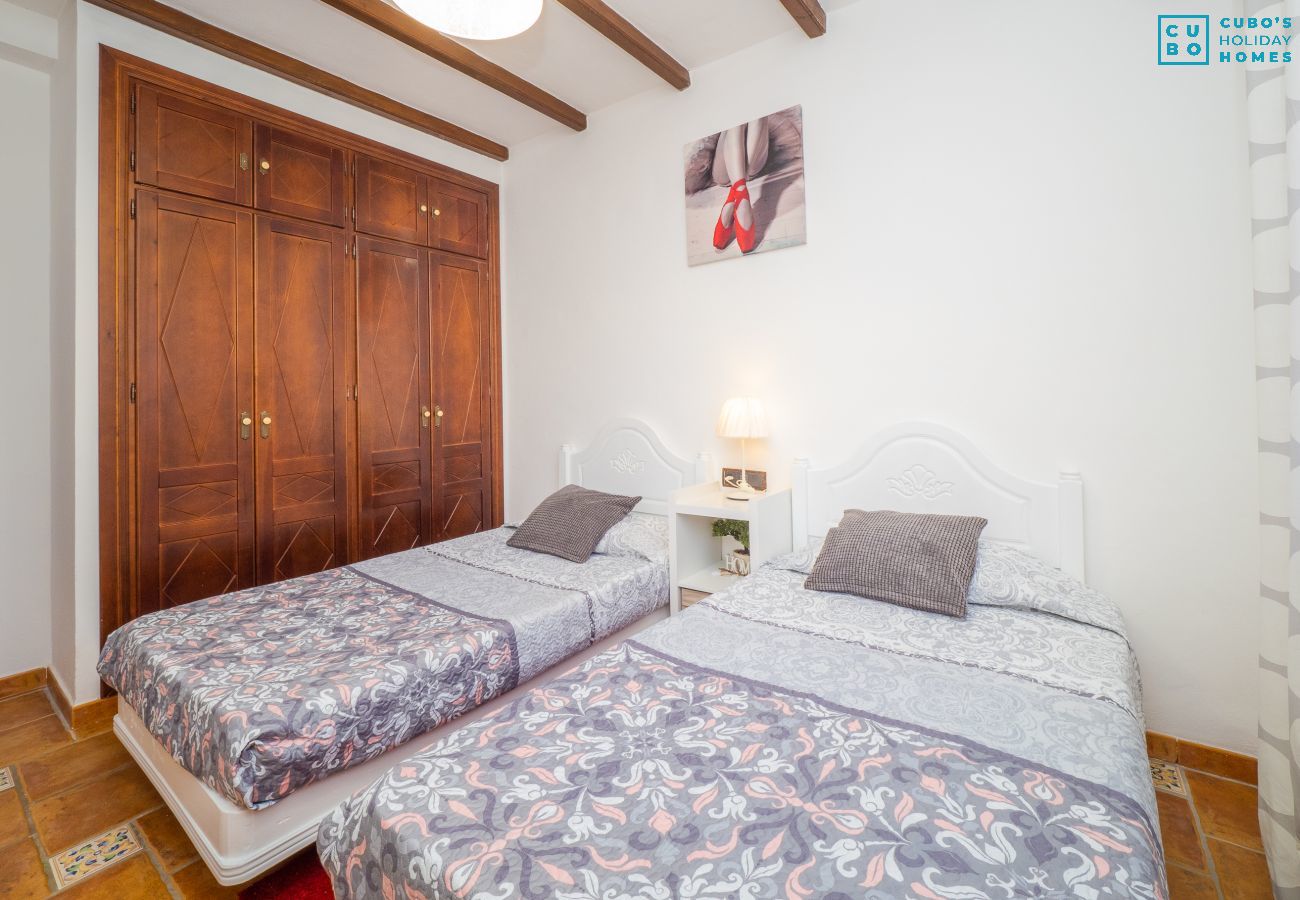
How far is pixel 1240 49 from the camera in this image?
1.88m

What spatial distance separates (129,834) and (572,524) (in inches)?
70.1

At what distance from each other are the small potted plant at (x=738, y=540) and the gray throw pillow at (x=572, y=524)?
0.47 metres

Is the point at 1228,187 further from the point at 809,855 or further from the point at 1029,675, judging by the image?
the point at 809,855

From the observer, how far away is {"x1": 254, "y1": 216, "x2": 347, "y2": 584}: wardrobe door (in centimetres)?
285

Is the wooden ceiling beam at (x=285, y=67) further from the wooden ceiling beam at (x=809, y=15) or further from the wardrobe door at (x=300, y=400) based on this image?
the wooden ceiling beam at (x=809, y=15)

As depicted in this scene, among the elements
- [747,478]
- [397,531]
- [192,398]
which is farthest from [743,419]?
[192,398]

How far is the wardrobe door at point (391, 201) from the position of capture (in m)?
3.20

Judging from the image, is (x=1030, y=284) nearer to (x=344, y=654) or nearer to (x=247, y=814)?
(x=344, y=654)

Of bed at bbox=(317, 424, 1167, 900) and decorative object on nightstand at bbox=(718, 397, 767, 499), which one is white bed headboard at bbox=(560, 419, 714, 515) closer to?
decorative object on nightstand at bbox=(718, 397, 767, 499)

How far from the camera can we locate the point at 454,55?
2725 mm

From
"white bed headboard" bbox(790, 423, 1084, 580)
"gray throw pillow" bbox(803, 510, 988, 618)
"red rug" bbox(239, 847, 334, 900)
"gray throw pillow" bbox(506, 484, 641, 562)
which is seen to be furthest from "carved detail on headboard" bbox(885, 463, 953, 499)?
"red rug" bbox(239, 847, 334, 900)

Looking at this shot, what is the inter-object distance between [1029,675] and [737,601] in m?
0.85

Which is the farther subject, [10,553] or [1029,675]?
[10,553]

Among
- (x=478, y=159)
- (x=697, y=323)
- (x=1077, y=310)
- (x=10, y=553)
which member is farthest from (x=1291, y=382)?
(x=10, y=553)
